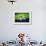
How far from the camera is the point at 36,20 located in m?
5.94

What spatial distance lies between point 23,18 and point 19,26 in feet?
1.27

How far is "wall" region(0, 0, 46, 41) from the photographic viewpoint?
5910 mm

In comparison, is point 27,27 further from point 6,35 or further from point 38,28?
point 6,35

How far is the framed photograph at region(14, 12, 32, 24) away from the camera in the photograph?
592 centimetres

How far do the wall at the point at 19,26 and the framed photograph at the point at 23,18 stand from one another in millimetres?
136

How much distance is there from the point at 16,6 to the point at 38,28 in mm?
1342

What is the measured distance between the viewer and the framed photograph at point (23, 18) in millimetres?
5918

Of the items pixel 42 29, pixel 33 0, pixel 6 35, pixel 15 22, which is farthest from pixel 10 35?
pixel 33 0

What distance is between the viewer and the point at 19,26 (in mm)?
5957

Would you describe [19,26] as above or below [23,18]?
below

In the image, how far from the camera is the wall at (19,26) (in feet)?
19.4

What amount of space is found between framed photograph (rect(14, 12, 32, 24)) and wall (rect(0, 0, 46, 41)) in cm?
14

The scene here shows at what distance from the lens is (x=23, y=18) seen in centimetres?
592

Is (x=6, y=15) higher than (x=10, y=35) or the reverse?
higher
